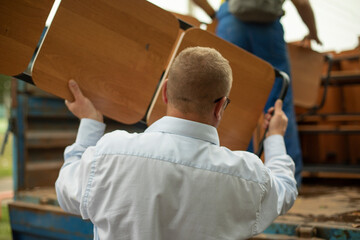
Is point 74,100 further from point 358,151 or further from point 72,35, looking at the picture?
point 358,151

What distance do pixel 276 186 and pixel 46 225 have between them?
1.39 metres

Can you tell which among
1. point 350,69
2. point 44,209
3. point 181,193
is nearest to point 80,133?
point 181,193

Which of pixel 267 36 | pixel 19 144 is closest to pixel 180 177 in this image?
pixel 267 36

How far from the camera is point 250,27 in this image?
7.20 feet

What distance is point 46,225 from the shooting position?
6.68 feet

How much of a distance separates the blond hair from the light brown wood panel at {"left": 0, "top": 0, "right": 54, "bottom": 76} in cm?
60

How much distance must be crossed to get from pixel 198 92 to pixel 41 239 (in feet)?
5.09

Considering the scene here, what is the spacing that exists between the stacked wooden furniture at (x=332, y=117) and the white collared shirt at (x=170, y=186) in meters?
2.36

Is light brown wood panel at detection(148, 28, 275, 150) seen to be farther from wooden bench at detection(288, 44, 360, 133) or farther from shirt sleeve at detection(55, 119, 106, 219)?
wooden bench at detection(288, 44, 360, 133)

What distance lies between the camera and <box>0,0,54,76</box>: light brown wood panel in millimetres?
1288

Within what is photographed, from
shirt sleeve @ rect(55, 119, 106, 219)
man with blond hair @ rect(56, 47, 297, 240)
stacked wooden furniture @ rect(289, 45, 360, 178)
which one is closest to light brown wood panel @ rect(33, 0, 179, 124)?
shirt sleeve @ rect(55, 119, 106, 219)

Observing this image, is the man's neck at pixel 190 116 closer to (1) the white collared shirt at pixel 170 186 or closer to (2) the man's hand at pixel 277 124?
(1) the white collared shirt at pixel 170 186

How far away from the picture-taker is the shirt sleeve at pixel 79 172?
1.02 meters

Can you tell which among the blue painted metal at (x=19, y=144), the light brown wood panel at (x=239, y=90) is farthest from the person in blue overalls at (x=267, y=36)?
the blue painted metal at (x=19, y=144)
